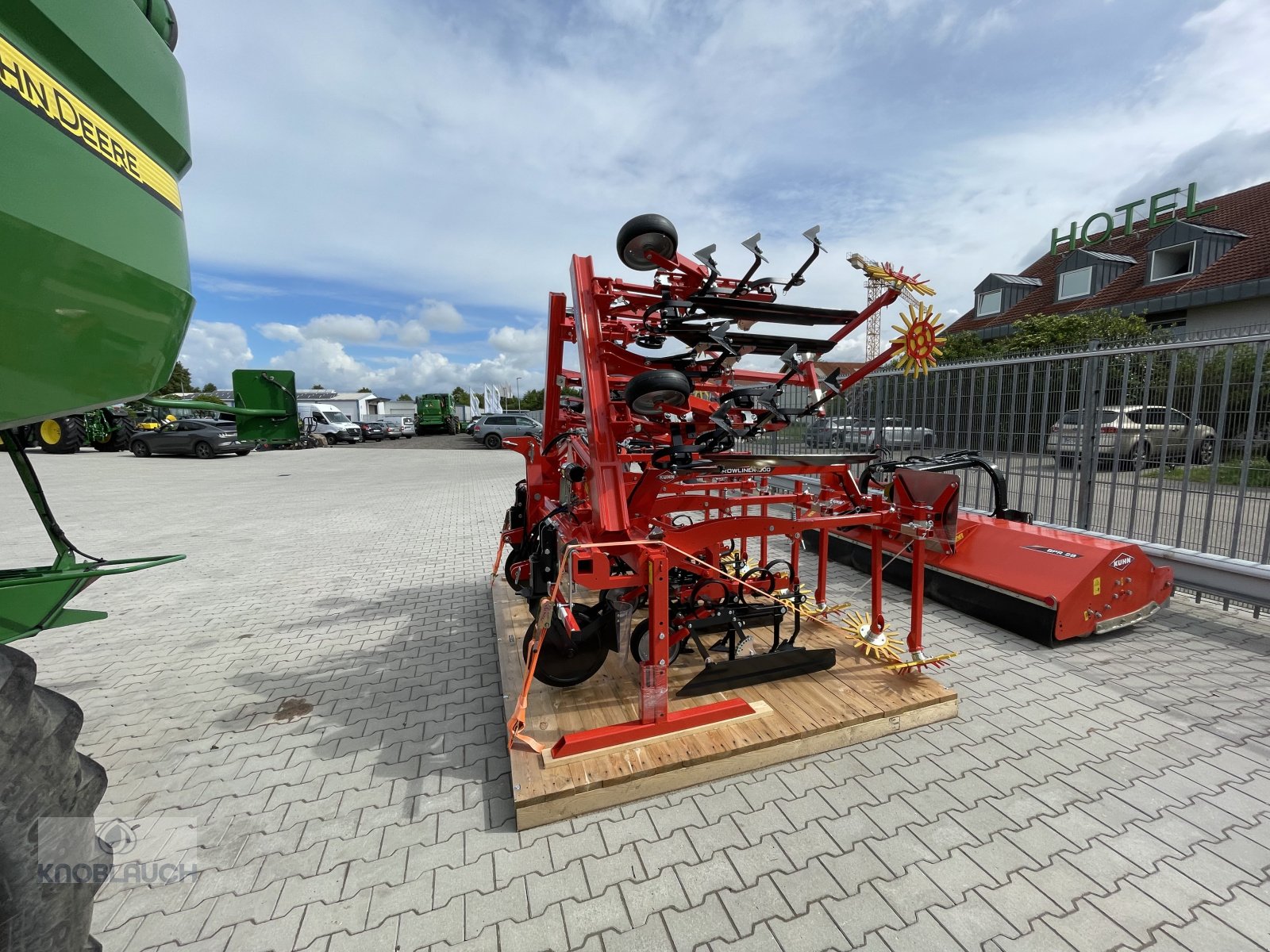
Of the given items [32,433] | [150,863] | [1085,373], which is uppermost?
[1085,373]

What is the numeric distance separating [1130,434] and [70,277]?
23.4 feet

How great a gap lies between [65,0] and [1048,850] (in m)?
3.84

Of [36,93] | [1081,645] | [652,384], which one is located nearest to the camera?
[36,93]

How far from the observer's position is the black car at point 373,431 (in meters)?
32.5

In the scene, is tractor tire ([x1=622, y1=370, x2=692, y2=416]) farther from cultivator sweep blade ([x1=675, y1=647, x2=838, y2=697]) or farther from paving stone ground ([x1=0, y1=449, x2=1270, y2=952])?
paving stone ground ([x1=0, y1=449, x2=1270, y2=952])

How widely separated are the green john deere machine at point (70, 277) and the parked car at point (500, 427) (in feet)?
80.9

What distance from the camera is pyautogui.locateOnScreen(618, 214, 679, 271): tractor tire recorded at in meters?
2.82

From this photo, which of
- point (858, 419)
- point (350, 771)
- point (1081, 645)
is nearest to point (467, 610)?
point (350, 771)

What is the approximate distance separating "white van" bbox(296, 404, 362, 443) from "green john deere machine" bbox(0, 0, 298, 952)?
2974 cm

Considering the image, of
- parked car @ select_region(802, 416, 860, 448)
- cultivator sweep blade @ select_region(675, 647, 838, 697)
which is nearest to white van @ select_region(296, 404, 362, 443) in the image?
parked car @ select_region(802, 416, 860, 448)

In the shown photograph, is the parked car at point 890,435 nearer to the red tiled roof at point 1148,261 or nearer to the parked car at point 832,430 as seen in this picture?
the parked car at point 832,430

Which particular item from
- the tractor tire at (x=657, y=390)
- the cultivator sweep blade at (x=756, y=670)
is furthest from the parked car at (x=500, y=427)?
the tractor tire at (x=657, y=390)

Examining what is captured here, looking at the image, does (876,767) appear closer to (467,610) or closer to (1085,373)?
(467,610)

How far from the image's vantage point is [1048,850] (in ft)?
6.98
